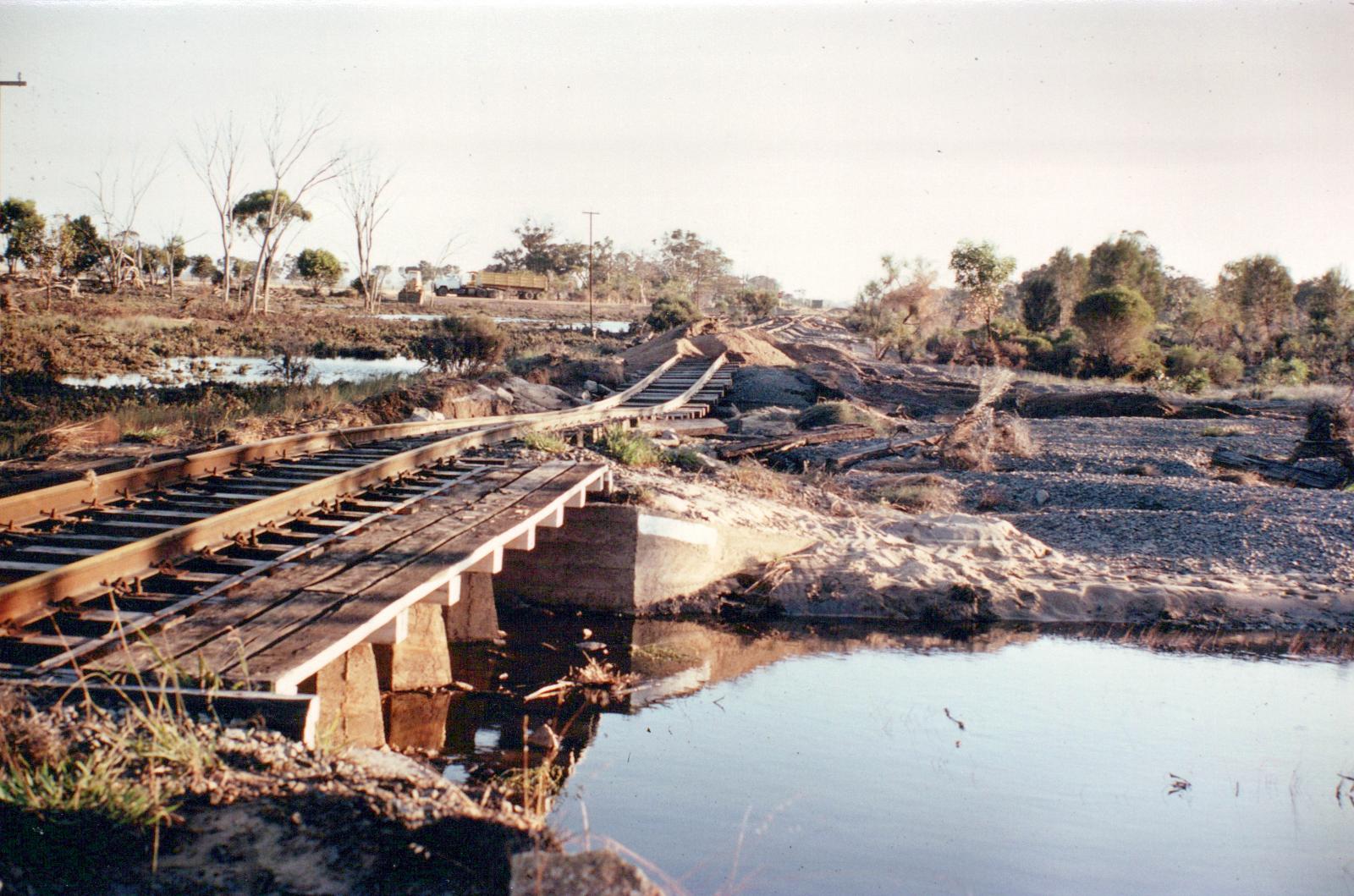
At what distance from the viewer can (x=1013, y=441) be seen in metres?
17.4

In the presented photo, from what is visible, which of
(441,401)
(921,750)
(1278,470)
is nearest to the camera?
(921,750)

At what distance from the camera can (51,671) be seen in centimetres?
411

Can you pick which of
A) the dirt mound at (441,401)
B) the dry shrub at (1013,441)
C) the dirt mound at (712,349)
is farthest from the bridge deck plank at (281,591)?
the dirt mound at (712,349)

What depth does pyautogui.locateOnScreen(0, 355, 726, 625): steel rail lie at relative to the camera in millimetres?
4758

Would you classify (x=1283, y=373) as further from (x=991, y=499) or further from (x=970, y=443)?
(x=991, y=499)

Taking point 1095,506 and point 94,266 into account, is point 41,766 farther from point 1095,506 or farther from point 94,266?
point 94,266

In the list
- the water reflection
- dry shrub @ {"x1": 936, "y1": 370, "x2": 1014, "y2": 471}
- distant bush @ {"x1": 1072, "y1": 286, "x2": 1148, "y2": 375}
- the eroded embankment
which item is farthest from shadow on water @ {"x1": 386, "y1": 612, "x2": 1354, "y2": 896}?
distant bush @ {"x1": 1072, "y1": 286, "x2": 1148, "y2": 375}

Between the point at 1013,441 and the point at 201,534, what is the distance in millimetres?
13845

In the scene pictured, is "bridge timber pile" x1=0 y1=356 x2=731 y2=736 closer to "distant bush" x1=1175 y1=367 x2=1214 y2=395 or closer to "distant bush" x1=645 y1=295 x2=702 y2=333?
"distant bush" x1=1175 y1=367 x2=1214 y2=395

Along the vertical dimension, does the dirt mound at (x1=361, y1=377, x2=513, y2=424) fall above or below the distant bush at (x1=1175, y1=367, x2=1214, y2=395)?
below

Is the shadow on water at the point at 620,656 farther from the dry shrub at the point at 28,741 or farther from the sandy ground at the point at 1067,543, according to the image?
the dry shrub at the point at 28,741

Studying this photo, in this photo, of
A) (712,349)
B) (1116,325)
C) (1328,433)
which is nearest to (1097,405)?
(1328,433)

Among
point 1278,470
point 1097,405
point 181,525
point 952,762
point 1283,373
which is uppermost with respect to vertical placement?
point 1283,373

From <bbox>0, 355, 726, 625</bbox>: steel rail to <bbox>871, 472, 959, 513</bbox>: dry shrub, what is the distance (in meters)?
4.87
